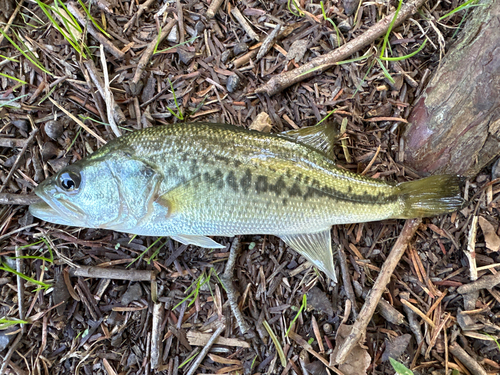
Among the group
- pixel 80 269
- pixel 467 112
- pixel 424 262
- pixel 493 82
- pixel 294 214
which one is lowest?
pixel 80 269

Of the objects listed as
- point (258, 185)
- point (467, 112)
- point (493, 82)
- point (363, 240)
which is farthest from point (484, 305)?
point (258, 185)

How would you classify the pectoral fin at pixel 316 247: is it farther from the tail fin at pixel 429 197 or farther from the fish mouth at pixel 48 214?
the fish mouth at pixel 48 214

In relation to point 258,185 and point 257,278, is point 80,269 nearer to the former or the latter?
point 257,278

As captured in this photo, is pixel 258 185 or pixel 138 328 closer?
pixel 258 185

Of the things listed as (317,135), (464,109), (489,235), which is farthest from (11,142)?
(489,235)

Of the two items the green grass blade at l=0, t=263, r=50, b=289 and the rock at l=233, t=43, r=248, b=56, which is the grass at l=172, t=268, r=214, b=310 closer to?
the green grass blade at l=0, t=263, r=50, b=289

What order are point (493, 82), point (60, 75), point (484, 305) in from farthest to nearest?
1. point (60, 75)
2. point (484, 305)
3. point (493, 82)

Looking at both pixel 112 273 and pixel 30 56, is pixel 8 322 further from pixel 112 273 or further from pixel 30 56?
pixel 30 56
